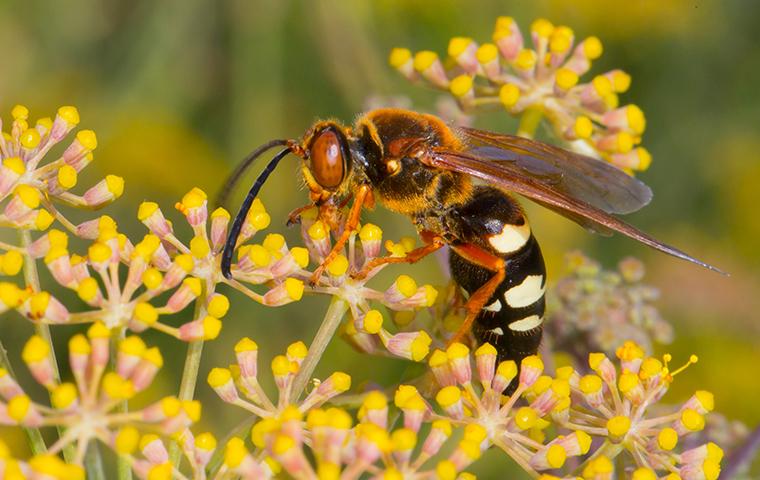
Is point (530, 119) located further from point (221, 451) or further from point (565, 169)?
point (221, 451)

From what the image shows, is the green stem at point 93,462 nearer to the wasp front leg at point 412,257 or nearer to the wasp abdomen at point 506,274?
the wasp front leg at point 412,257

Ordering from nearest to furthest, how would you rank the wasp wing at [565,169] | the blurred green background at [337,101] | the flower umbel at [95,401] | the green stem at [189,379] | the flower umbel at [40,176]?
the flower umbel at [95,401], the green stem at [189,379], the flower umbel at [40,176], the wasp wing at [565,169], the blurred green background at [337,101]

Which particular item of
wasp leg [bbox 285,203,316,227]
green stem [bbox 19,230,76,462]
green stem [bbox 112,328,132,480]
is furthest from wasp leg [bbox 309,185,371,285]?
green stem [bbox 19,230,76,462]

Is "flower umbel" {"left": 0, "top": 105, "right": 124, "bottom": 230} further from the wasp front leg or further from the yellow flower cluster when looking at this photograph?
the yellow flower cluster

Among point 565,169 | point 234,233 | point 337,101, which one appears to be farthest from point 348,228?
point 337,101

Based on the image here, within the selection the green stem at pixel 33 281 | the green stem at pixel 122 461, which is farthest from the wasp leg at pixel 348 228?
the green stem at pixel 33 281

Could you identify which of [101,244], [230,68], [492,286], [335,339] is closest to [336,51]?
[230,68]

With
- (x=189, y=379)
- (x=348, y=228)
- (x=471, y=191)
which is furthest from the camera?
(x=471, y=191)
